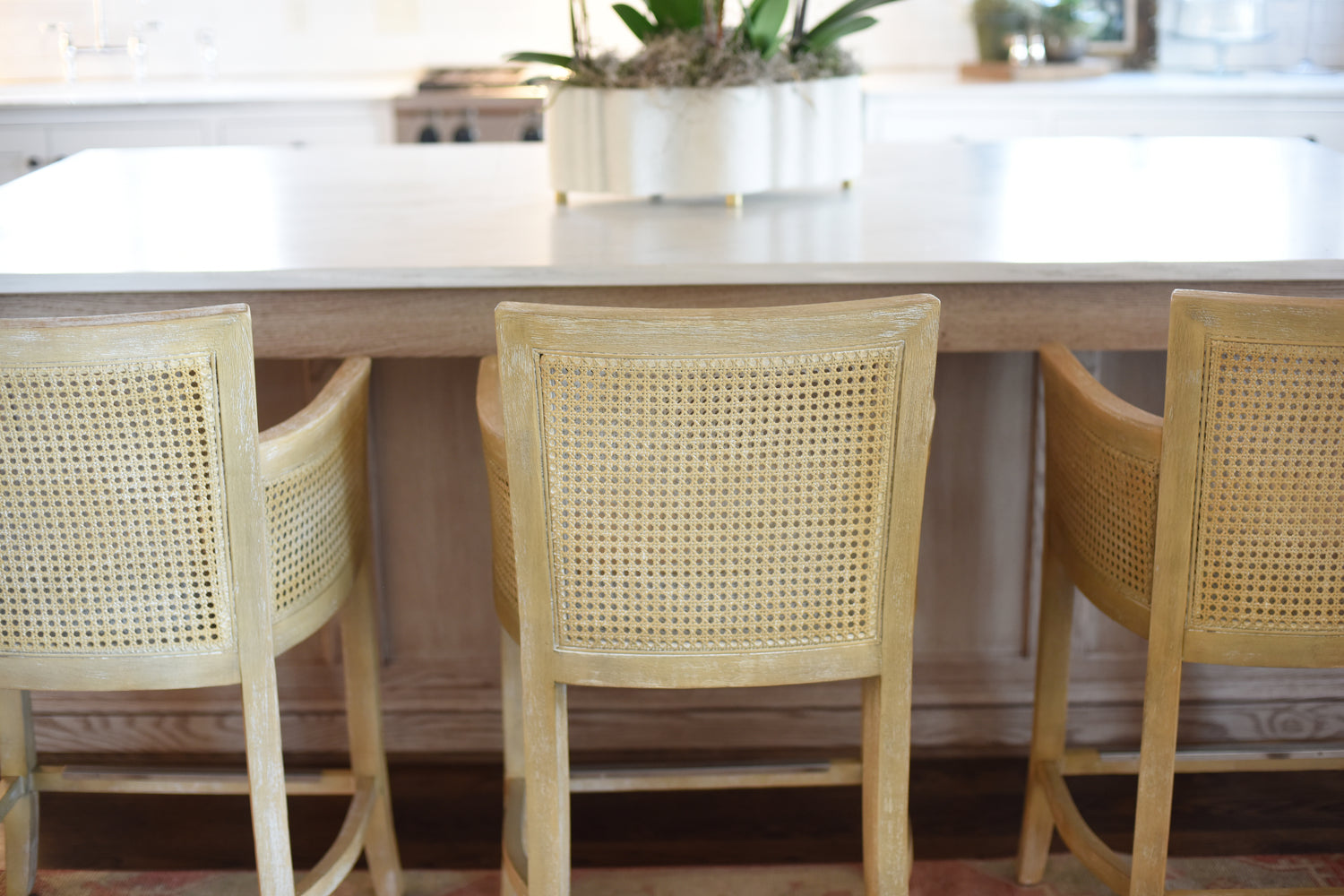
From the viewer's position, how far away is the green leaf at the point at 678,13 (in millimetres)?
1902

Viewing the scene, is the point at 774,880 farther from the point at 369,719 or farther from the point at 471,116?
the point at 471,116

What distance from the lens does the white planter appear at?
1896 mm

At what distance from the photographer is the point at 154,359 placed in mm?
1298

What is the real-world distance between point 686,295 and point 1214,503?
692mm

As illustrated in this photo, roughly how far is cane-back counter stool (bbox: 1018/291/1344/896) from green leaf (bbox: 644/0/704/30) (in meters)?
0.76

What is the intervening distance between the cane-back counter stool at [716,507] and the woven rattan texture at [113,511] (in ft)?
1.10

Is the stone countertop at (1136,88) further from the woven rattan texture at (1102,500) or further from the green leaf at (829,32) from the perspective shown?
the woven rattan texture at (1102,500)

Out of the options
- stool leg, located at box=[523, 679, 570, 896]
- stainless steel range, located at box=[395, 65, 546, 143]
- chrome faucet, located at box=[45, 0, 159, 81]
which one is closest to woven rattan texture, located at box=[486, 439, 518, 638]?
stool leg, located at box=[523, 679, 570, 896]

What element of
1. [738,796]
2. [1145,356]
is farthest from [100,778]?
[1145,356]

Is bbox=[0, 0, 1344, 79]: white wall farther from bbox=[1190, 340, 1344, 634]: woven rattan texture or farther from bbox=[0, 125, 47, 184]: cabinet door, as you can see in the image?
bbox=[1190, 340, 1344, 634]: woven rattan texture

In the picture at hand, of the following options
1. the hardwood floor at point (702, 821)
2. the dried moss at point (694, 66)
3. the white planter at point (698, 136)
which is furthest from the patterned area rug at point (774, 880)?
the dried moss at point (694, 66)

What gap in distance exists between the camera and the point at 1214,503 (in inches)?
55.4

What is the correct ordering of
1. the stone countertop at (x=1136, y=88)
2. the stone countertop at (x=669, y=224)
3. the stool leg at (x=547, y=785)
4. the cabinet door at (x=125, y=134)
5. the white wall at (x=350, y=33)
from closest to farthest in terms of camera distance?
the stool leg at (x=547, y=785) → the stone countertop at (x=669, y=224) → the stone countertop at (x=1136, y=88) → the cabinet door at (x=125, y=134) → the white wall at (x=350, y=33)

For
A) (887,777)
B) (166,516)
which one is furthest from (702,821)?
(166,516)
